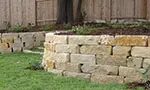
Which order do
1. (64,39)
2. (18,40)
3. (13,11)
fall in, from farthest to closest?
(13,11), (18,40), (64,39)

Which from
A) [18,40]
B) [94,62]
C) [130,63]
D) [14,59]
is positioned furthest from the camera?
[18,40]

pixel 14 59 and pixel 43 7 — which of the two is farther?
pixel 43 7

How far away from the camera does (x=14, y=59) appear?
8266mm

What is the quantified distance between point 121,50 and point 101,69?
450mm

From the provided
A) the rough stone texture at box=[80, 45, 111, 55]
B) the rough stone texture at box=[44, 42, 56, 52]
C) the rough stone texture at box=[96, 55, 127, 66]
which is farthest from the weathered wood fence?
the rough stone texture at box=[96, 55, 127, 66]

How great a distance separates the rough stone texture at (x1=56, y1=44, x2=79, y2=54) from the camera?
5.86m

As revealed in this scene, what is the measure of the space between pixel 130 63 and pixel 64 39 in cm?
134

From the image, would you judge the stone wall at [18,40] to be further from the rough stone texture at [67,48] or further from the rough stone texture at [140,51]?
the rough stone texture at [140,51]

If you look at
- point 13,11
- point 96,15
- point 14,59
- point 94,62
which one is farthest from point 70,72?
point 13,11

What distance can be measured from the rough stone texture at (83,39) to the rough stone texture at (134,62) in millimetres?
641

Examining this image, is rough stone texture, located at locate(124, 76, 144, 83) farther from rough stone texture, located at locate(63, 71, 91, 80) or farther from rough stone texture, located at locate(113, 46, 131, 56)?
rough stone texture, located at locate(63, 71, 91, 80)

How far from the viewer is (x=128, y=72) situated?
207 inches

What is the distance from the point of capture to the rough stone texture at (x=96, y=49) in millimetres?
5478

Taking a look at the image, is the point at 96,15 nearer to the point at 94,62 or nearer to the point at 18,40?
the point at 18,40
